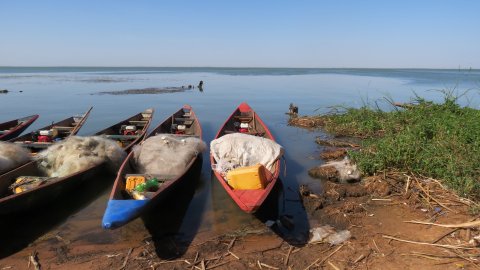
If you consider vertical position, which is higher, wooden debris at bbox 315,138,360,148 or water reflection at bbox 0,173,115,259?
wooden debris at bbox 315,138,360,148

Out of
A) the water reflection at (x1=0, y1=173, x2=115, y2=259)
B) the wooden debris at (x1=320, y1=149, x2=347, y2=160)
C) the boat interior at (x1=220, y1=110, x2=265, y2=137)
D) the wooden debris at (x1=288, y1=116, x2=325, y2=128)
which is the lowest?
the water reflection at (x1=0, y1=173, x2=115, y2=259)

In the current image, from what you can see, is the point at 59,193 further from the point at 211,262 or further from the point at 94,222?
the point at 211,262

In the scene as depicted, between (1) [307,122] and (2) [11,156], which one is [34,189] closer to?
(2) [11,156]

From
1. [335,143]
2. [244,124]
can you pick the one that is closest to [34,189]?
[244,124]

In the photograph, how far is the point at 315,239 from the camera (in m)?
5.62

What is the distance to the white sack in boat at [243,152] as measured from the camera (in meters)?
7.23

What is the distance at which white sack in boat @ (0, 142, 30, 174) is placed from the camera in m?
7.53

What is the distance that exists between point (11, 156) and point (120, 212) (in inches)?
187

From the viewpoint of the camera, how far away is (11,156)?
7930mm

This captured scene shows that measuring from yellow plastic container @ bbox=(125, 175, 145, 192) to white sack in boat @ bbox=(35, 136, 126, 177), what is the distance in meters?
1.62

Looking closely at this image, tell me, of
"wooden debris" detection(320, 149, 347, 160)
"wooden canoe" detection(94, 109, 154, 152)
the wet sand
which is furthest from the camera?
"wooden canoe" detection(94, 109, 154, 152)

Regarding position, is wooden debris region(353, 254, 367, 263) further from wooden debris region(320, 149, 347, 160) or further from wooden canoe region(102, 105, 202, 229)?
wooden debris region(320, 149, 347, 160)

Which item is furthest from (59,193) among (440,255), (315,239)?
(440,255)

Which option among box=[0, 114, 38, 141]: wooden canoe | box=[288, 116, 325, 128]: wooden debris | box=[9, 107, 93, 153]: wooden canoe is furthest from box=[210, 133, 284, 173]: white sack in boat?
box=[0, 114, 38, 141]: wooden canoe
